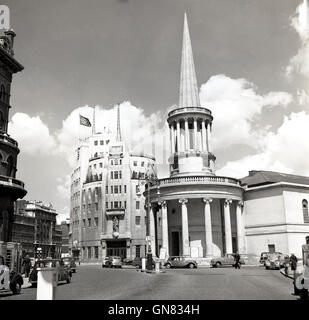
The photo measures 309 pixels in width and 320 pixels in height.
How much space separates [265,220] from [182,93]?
779 inches

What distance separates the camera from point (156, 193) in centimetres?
5009

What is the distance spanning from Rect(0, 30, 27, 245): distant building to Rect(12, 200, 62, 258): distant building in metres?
55.9

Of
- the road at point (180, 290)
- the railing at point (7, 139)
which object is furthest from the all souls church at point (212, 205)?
the road at point (180, 290)

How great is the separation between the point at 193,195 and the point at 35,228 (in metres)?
67.0

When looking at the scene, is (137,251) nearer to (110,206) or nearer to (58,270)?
(110,206)

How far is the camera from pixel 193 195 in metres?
47.1

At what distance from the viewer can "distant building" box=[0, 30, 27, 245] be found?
1369 inches

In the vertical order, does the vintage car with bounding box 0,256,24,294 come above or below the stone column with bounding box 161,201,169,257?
below

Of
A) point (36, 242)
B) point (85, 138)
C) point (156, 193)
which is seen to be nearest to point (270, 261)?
point (156, 193)

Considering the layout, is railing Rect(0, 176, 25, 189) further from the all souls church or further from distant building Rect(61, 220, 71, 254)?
distant building Rect(61, 220, 71, 254)

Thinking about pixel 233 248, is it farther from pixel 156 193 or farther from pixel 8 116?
pixel 8 116

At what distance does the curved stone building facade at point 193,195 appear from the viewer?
47156mm

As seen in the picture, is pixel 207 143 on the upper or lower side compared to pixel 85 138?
lower

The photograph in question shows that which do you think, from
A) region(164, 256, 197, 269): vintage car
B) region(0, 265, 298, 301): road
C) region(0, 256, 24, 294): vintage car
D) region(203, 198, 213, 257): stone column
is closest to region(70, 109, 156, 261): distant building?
region(203, 198, 213, 257): stone column
